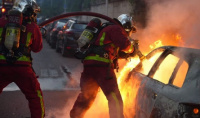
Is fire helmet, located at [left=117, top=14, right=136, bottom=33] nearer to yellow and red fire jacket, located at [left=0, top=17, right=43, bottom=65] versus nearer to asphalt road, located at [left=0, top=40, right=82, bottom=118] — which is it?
yellow and red fire jacket, located at [left=0, top=17, right=43, bottom=65]

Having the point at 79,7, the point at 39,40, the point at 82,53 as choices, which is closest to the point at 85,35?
the point at 82,53

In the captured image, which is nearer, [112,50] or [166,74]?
[166,74]

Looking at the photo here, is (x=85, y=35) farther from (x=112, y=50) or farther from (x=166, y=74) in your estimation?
(x=166, y=74)

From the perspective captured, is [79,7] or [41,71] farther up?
[79,7]

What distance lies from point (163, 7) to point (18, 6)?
346 inches

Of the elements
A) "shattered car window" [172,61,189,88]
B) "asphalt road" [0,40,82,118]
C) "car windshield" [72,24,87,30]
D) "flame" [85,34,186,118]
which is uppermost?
"car windshield" [72,24,87,30]

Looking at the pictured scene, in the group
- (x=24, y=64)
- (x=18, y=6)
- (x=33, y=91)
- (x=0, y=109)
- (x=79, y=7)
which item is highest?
(x=79, y=7)

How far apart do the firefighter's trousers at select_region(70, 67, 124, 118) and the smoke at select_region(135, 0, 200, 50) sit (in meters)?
6.14

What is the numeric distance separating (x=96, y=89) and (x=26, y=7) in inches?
61.8

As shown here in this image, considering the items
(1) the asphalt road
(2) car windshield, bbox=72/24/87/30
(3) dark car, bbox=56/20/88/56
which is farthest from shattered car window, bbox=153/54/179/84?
(2) car windshield, bbox=72/24/87/30

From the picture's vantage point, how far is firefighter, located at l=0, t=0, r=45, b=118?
12.5ft

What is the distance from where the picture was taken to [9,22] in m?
3.91

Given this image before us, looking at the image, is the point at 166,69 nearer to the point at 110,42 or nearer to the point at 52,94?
the point at 110,42

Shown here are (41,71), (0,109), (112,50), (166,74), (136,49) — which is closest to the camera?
(166,74)
